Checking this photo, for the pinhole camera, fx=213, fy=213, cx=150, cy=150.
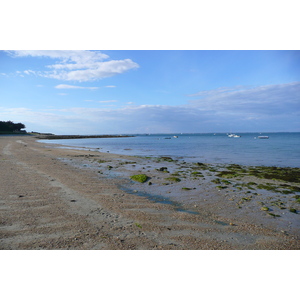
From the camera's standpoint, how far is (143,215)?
7145mm

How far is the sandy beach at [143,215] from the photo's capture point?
210 inches

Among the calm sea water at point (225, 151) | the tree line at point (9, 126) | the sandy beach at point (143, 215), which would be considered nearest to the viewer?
the sandy beach at point (143, 215)

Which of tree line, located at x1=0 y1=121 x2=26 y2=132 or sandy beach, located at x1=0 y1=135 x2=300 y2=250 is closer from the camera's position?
sandy beach, located at x1=0 y1=135 x2=300 y2=250

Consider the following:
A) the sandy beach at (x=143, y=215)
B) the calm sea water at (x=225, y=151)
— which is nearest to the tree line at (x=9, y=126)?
the calm sea water at (x=225, y=151)

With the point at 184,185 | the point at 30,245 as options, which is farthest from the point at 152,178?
the point at 30,245

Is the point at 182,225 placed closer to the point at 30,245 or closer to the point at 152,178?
the point at 30,245

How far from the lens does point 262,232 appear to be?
20.3 feet

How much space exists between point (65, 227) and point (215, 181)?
9.54 m

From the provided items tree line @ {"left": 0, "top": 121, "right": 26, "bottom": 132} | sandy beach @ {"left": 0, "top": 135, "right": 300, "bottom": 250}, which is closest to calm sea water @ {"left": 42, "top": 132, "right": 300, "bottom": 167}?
sandy beach @ {"left": 0, "top": 135, "right": 300, "bottom": 250}

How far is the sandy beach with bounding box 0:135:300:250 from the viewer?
5.34m

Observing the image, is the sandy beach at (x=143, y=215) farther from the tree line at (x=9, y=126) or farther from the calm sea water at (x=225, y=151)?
the tree line at (x=9, y=126)

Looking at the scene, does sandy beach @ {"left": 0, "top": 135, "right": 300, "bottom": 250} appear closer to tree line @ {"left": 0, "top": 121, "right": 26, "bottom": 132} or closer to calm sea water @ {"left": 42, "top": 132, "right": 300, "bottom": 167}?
calm sea water @ {"left": 42, "top": 132, "right": 300, "bottom": 167}

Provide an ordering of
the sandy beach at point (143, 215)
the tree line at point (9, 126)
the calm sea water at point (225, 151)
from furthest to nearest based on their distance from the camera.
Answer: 1. the tree line at point (9, 126)
2. the calm sea water at point (225, 151)
3. the sandy beach at point (143, 215)

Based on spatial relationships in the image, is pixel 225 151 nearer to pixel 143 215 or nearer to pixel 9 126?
pixel 143 215
